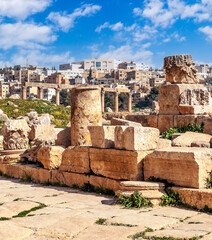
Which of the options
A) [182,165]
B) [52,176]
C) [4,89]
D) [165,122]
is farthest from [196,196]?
[4,89]

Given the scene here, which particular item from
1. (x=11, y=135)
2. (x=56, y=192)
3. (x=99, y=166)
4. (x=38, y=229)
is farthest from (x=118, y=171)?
(x=11, y=135)

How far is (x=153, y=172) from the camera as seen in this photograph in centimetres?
606

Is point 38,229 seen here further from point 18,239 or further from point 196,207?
point 196,207

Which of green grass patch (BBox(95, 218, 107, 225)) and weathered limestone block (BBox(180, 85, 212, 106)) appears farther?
weathered limestone block (BBox(180, 85, 212, 106))

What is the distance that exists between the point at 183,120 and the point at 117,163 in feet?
14.9

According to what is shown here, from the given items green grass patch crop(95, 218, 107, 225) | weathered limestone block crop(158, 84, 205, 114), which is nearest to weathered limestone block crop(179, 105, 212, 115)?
weathered limestone block crop(158, 84, 205, 114)

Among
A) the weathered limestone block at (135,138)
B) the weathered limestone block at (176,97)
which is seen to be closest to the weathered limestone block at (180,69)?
the weathered limestone block at (176,97)

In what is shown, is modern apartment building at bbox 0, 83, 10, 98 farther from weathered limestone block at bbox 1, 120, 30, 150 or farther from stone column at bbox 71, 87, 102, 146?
stone column at bbox 71, 87, 102, 146

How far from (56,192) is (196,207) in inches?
112

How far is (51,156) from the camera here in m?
8.06

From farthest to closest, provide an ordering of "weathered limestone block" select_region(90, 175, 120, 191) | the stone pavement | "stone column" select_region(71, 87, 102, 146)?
1. "stone column" select_region(71, 87, 102, 146)
2. "weathered limestone block" select_region(90, 175, 120, 191)
3. the stone pavement

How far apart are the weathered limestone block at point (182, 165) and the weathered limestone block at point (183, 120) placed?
4.57 meters

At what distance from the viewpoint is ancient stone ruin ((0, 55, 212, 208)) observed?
559cm

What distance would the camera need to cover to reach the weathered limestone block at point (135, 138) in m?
6.27
